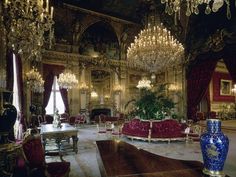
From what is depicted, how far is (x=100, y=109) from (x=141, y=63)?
19.7 ft

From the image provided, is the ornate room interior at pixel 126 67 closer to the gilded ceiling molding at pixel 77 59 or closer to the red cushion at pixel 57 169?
the gilded ceiling molding at pixel 77 59

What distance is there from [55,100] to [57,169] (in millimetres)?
10064

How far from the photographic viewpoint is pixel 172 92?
43.2ft

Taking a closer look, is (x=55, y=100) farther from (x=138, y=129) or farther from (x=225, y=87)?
(x=225, y=87)

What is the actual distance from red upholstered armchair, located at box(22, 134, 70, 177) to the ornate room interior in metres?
2.67

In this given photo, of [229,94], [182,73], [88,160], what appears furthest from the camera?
[229,94]

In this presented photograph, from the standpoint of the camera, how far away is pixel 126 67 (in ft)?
49.2

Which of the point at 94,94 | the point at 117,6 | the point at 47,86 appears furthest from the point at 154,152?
the point at 117,6

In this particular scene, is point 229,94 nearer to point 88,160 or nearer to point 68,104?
point 68,104

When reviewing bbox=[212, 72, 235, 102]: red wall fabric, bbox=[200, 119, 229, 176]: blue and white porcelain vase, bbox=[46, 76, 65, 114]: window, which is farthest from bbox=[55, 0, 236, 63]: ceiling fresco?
bbox=[200, 119, 229, 176]: blue and white porcelain vase

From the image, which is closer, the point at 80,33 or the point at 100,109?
the point at 80,33

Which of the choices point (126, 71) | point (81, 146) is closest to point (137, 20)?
point (126, 71)

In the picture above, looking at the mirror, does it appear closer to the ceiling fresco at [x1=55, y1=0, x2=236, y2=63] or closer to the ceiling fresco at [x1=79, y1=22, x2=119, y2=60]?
the ceiling fresco at [x1=79, y1=22, x2=119, y2=60]

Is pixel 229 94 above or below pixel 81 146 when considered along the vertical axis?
above
